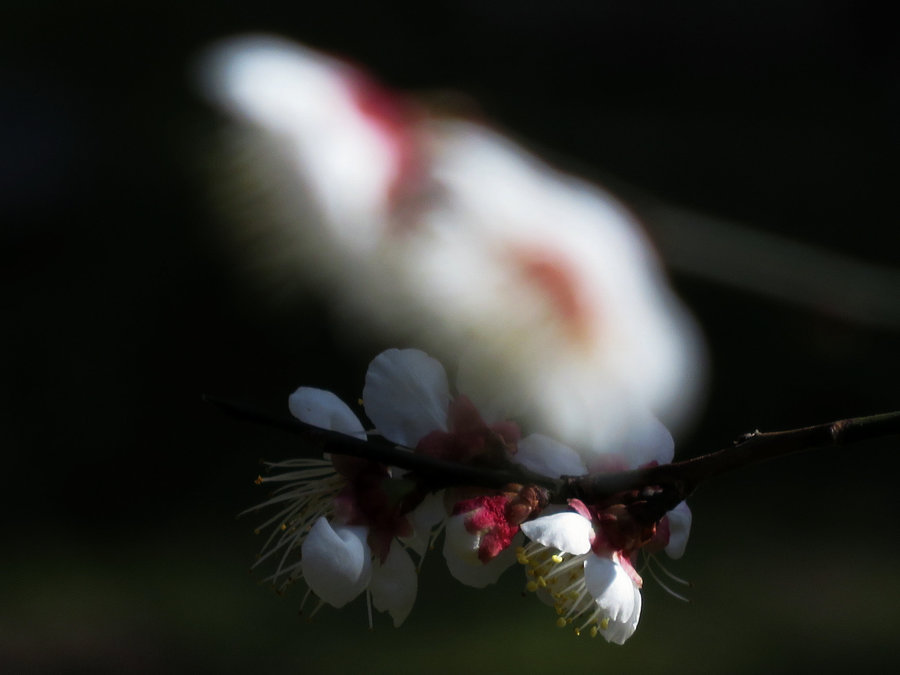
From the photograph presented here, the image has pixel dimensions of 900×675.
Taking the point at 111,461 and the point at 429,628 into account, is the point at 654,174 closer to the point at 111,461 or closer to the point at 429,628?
the point at 429,628

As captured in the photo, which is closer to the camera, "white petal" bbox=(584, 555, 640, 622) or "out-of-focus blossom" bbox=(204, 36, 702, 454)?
"white petal" bbox=(584, 555, 640, 622)

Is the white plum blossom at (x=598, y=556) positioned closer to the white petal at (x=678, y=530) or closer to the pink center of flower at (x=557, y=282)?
the white petal at (x=678, y=530)

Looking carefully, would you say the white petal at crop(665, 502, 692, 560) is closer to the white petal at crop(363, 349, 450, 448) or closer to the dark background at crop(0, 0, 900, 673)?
the white petal at crop(363, 349, 450, 448)

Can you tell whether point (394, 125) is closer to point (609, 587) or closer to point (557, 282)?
point (557, 282)

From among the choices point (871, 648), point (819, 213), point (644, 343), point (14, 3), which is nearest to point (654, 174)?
point (819, 213)

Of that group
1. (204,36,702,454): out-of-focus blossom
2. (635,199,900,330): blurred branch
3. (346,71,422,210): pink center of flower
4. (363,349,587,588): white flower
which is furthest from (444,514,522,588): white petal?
(635,199,900,330): blurred branch

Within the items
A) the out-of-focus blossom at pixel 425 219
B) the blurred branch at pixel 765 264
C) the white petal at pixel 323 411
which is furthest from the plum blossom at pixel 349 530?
the blurred branch at pixel 765 264

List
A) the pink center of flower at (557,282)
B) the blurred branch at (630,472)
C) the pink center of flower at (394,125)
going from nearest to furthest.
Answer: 1. the blurred branch at (630,472)
2. the pink center of flower at (557,282)
3. the pink center of flower at (394,125)
